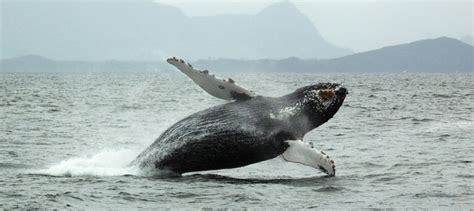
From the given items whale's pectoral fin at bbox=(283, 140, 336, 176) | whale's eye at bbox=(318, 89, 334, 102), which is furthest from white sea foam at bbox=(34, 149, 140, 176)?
whale's eye at bbox=(318, 89, 334, 102)

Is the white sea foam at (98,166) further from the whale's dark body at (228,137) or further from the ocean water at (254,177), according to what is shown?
the whale's dark body at (228,137)

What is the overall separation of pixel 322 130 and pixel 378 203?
36.6ft

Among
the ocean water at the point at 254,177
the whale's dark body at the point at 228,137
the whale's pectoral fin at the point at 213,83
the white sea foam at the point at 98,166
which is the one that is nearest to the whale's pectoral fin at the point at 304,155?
the whale's dark body at the point at 228,137

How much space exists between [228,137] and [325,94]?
5.47 ft

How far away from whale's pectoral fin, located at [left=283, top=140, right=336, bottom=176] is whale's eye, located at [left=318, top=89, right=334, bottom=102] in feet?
3.27

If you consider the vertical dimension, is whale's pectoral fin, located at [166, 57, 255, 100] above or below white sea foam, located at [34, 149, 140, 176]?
above

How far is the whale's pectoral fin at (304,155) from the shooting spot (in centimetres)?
894

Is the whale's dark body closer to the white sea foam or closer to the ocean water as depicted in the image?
the ocean water

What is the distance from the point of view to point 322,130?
19.0 m

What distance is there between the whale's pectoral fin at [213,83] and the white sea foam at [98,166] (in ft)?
4.91

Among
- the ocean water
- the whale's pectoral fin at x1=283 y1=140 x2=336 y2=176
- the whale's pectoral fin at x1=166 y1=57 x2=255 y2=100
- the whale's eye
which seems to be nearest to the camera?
the ocean water

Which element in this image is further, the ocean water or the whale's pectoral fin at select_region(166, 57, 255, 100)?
the whale's pectoral fin at select_region(166, 57, 255, 100)

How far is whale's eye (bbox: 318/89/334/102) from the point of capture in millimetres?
9812

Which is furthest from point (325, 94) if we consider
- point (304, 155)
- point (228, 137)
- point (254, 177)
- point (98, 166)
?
point (98, 166)
